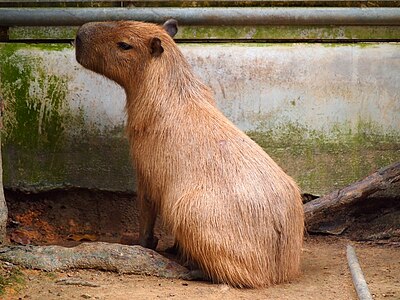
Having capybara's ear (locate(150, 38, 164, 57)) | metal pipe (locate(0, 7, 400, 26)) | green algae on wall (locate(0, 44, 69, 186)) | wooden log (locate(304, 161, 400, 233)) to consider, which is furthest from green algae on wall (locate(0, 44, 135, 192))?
wooden log (locate(304, 161, 400, 233))

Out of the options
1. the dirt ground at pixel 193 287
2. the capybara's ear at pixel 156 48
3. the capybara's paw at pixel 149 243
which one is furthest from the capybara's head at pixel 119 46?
the dirt ground at pixel 193 287

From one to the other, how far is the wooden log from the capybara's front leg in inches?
48.9

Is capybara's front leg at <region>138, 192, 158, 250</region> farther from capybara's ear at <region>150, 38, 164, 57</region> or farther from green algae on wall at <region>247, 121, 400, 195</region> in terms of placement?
green algae on wall at <region>247, 121, 400, 195</region>

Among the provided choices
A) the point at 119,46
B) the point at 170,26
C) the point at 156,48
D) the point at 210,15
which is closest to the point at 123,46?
the point at 119,46

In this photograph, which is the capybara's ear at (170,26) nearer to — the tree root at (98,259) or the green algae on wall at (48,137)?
the green algae on wall at (48,137)

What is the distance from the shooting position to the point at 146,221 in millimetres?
6008

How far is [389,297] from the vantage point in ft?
16.3

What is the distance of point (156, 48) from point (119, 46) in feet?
0.96

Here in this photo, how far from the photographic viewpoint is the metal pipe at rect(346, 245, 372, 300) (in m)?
4.88

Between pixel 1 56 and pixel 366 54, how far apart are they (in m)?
2.92

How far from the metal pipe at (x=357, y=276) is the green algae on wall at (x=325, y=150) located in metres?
0.93

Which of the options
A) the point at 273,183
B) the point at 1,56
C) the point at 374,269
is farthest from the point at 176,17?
the point at 374,269

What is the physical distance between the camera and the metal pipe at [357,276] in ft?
16.0

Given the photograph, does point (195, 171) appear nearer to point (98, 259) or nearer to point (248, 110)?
point (98, 259)
